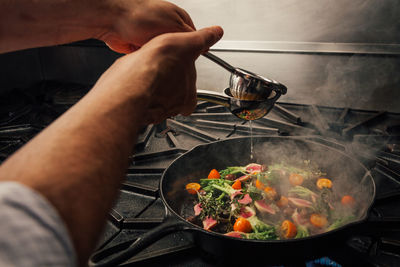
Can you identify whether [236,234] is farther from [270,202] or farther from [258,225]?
[270,202]

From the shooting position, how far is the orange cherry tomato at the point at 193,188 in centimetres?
117

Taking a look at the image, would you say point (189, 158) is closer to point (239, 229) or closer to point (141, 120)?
point (239, 229)

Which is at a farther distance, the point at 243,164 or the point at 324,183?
the point at 243,164

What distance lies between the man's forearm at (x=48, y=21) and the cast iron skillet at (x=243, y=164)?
0.57 m

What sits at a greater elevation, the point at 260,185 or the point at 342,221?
the point at 342,221

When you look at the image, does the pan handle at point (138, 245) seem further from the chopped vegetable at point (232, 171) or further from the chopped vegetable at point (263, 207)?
the chopped vegetable at point (232, 171)

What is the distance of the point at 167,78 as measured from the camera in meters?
0.67

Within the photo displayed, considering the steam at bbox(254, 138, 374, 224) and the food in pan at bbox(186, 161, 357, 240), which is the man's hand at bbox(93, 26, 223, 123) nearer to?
the food in pan at bbox(186, 161, 357, 240)

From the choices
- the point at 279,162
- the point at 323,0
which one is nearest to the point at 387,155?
the point at 279,162

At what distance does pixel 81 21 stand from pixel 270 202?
90cm

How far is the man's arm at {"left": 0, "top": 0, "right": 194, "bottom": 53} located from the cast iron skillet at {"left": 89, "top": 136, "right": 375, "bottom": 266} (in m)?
0.52

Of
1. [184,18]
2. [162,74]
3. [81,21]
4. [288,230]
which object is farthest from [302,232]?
[81,21]

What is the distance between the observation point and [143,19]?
860 mm

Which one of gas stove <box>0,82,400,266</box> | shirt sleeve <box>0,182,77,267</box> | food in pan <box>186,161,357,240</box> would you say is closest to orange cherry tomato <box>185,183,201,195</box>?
food in pan <box>186,161,357,240</box>
